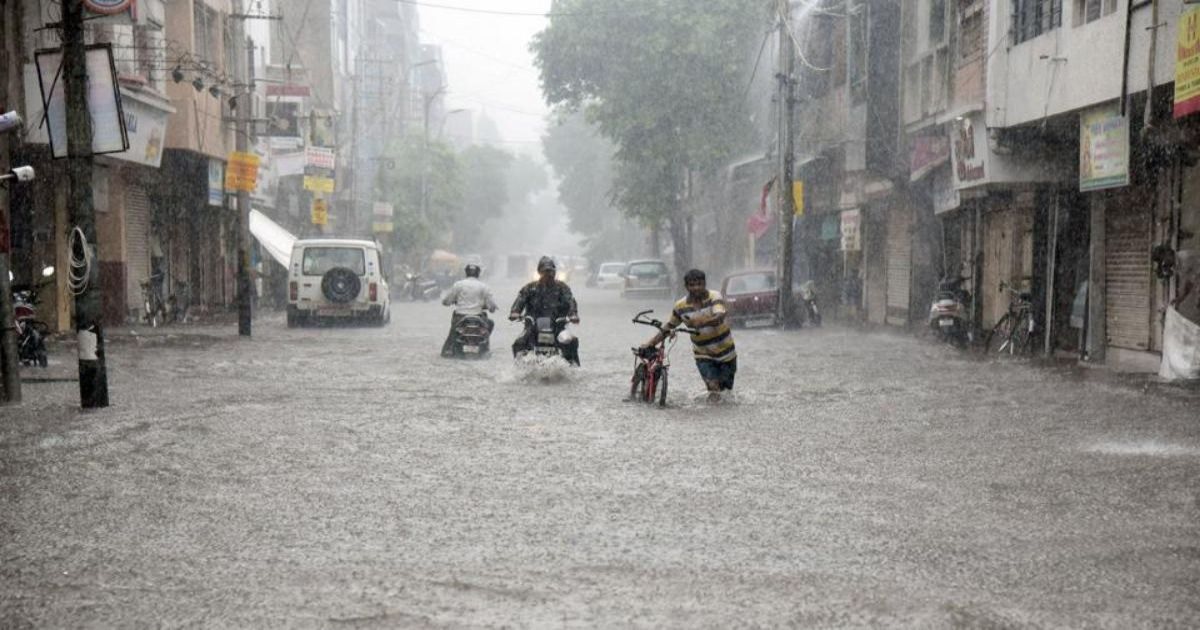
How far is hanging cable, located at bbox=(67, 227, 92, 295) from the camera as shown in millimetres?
11641

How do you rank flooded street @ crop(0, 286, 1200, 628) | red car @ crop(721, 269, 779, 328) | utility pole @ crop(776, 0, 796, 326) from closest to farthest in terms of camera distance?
1. flooded street @ crop(0, 286, 1200, 628)
2. utility pole @ crop(776, 0, 796, 326)
3. red car @ crop(721, 269, 779, 328)

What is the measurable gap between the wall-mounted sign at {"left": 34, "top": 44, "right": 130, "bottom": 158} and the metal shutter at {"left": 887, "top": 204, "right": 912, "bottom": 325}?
62.8 ft

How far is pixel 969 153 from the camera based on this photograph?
20.4m

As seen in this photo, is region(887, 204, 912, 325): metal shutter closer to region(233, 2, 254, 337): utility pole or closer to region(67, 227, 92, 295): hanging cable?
region(233, 2, 254, 337): utility pole

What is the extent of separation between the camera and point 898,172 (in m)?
27.4

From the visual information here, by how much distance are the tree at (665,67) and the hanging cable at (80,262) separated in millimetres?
32593

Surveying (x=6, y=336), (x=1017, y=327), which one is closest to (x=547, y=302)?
(x=6, y=336)

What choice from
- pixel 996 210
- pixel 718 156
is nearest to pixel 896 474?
pixel 996 210

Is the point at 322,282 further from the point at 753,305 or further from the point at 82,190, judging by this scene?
the point at 82,190

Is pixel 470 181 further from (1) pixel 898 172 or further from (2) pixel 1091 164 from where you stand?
(2) pixel 1091 164

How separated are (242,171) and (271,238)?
533 inches

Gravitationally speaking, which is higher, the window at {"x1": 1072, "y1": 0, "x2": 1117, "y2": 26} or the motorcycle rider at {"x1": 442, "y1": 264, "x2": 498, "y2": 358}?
the window at {"x1": 1072, "y1": 0, "x2": 1117, "y2": 26}

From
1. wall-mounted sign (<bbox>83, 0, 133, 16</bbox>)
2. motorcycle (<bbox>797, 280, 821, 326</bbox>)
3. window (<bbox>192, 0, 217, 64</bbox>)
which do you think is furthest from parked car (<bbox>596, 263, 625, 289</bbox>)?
wall-mounted sign (<bbox>83, 0, 133, 16</bbox>)

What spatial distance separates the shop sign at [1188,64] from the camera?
40.9 feet
